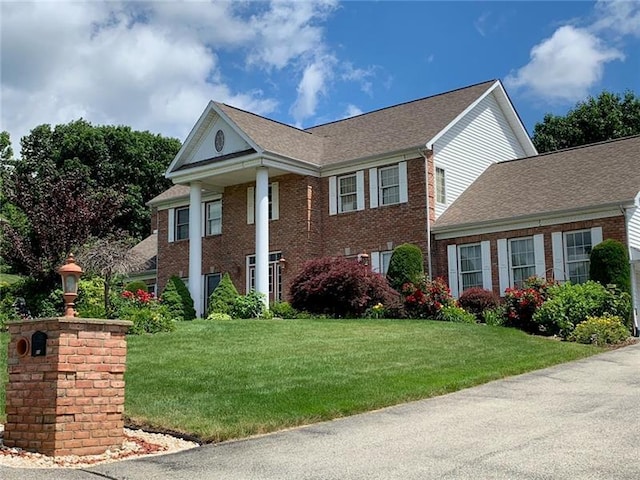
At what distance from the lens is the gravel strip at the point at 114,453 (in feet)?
27.5

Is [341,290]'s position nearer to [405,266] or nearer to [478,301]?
[405,266]

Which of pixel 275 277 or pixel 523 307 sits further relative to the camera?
pixel 275 277

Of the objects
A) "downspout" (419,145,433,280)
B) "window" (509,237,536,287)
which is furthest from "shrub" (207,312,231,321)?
"window" (509,237,536,287)

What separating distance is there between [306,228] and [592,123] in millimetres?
22176

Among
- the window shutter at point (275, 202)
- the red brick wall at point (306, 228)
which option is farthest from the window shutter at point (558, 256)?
the window shutter at point (275, 202)

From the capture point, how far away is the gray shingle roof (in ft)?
73.6

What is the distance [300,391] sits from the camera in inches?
465

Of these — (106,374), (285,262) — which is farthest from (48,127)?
(106,374)

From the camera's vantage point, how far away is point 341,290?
2342 cm

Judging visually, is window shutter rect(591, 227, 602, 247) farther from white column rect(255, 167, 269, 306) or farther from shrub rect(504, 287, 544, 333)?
white column rect(255, 167, 269, 306)

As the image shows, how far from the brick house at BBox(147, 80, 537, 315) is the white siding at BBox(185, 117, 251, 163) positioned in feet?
0.12

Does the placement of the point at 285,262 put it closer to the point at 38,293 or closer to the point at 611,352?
the point at 38,293

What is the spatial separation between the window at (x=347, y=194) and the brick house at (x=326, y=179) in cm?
4

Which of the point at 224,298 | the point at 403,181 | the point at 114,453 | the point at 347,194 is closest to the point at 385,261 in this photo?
the point at 403,181
